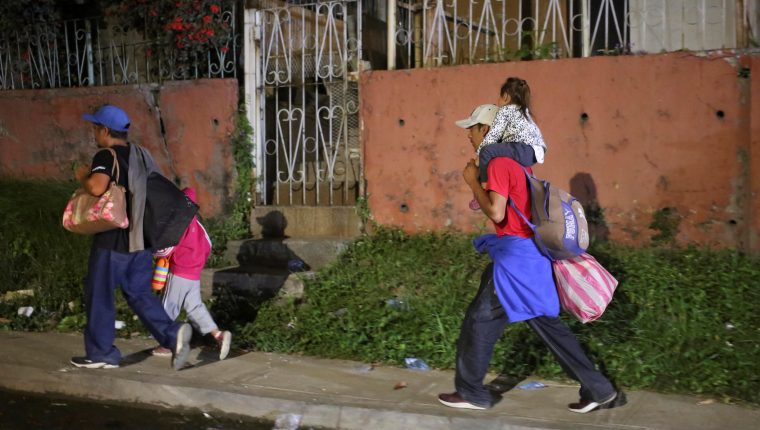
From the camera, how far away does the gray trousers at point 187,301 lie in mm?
5598

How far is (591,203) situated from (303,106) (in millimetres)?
2966

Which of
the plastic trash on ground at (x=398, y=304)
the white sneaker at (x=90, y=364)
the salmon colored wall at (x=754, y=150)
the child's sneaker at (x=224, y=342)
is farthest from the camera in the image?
the salmon colored wall at (x=754, y=150)

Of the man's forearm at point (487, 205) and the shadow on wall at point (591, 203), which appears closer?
the man's forearm at point (487, 205)

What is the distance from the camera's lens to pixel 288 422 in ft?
15.0

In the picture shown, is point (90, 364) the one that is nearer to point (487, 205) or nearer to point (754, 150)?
point (487, 205)

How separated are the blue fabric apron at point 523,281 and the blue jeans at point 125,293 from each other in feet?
7.13

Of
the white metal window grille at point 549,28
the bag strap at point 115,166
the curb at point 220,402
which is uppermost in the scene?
the white metal window grille at point 549,28

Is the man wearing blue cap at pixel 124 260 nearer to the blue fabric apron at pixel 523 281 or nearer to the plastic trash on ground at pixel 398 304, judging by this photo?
the plastic trash on ground at pixel 398 304

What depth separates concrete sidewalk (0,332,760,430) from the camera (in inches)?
170

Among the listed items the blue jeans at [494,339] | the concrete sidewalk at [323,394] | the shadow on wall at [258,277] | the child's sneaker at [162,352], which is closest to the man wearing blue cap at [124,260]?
the concrete sidewalk at [323,394]

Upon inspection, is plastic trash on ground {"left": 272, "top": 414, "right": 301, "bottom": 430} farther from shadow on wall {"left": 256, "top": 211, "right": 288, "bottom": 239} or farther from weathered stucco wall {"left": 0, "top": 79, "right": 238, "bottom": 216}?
weathered stucco wall {"left": 0, "top": 79, "right": 238, "bottom": 216}

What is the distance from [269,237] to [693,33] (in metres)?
4.27

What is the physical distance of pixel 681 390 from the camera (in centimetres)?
477

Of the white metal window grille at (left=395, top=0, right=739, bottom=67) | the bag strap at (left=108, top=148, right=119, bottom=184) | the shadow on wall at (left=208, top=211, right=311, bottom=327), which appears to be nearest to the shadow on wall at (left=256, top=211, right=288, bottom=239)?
the shadow on wall at (left=208, top=211, right=311, bottom=327)
